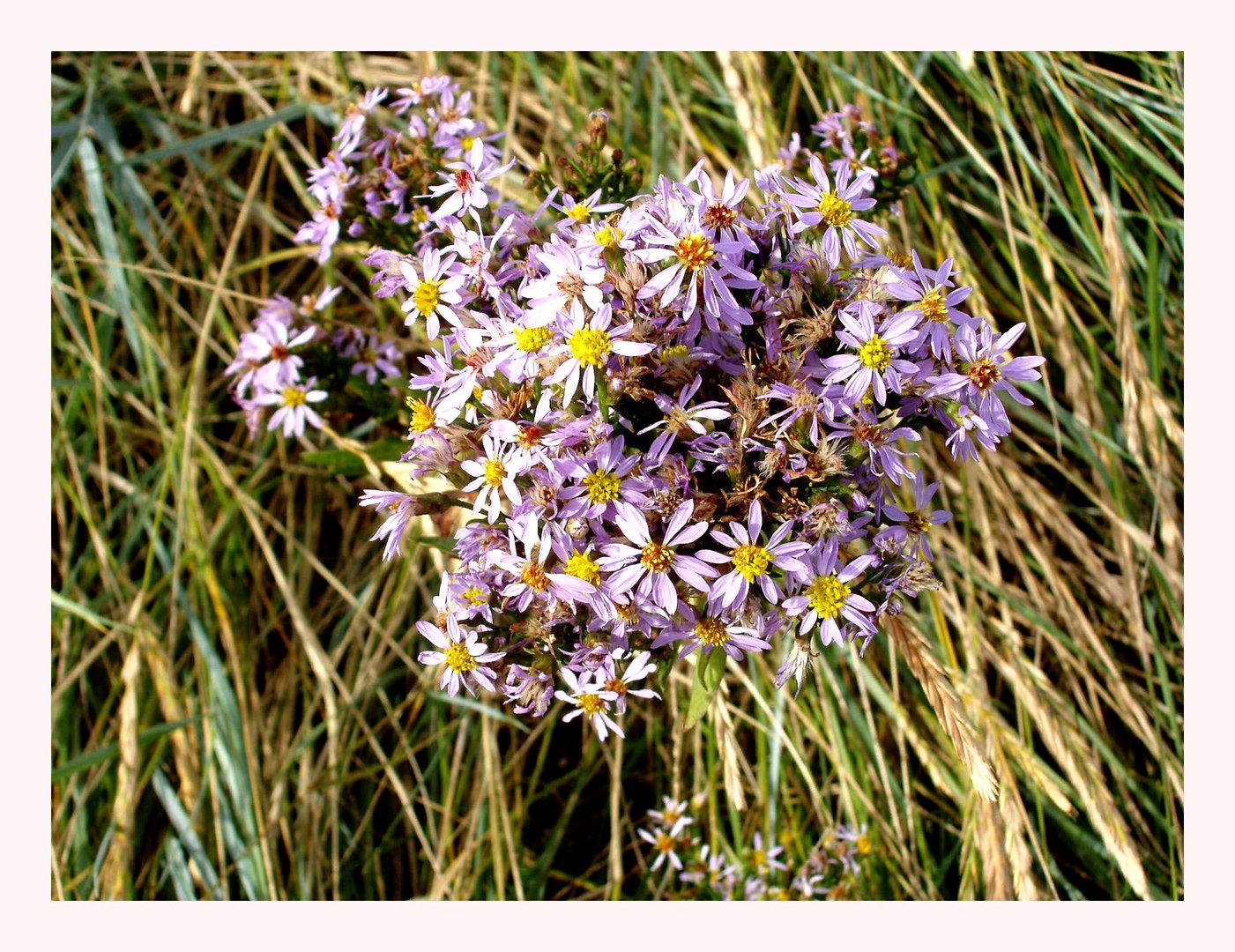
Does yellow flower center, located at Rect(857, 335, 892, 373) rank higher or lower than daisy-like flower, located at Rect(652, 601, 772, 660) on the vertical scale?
higher

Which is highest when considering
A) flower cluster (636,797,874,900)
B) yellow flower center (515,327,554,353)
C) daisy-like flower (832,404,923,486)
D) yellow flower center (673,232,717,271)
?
yellow flower center (673,232,717,271)

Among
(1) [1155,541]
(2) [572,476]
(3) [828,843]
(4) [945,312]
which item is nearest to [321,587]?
(3) [828,843]

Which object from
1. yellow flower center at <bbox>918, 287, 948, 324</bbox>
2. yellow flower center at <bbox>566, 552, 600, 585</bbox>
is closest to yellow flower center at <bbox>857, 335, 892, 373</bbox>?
yellow flower center at <bbox>918, 287, 948, 324</bbox>

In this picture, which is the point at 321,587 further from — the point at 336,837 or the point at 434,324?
the point at 434,324

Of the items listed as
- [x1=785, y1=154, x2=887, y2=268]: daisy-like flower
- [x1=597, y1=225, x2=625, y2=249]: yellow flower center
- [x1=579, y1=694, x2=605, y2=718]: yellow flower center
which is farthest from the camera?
[x1=579, y1=694, x2=605, y2=718]: yellow flower center

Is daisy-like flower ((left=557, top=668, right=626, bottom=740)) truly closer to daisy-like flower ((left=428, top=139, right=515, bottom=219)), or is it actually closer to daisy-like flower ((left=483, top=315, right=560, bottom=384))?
daisy-like flower ((left=483, top=315, right=560, bottom=384))

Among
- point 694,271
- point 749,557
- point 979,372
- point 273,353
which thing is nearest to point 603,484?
point 749,557

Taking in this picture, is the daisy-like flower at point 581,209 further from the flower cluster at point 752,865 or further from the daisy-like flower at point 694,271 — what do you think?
the flower cluster at point 752,865

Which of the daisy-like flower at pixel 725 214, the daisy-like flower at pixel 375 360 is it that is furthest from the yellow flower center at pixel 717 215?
the daisy-like flower at pixel 375 360
